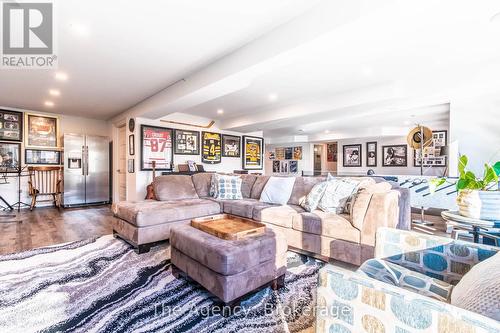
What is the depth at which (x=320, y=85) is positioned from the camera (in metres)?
3.85

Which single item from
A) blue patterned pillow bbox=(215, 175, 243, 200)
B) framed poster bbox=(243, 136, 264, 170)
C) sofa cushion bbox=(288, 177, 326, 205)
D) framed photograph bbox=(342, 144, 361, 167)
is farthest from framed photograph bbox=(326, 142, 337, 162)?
sofa cushion bbox=(288, 177, 326, 205)

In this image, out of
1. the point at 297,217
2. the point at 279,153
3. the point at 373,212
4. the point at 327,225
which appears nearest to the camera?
the point at 373,212

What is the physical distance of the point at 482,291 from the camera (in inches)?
28.2

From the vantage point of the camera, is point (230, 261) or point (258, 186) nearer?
point (230, 261)

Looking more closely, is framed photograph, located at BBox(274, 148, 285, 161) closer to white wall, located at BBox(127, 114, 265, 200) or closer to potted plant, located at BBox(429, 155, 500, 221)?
white wall, located at BBox(127, 114, 265, 200)

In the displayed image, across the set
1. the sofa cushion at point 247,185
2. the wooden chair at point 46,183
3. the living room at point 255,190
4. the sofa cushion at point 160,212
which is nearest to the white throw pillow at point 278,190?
the living room at point 255,190

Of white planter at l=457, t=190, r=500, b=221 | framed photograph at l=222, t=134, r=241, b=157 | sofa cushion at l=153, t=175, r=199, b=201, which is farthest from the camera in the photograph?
framed photograph at l=222, t=134, r=241, b=157

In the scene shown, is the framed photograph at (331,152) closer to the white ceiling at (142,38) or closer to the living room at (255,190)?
the living room at (255,190)

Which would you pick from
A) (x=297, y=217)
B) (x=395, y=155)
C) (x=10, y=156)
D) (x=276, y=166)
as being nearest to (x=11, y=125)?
(x=10, y=156)

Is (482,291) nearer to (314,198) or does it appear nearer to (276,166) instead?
(314,198)

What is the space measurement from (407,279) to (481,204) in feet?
3.35

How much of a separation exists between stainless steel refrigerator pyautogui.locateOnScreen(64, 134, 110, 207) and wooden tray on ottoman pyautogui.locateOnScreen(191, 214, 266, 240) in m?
5.25

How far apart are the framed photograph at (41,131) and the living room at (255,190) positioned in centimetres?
11

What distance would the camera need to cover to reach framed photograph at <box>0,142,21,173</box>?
5.32 meters
